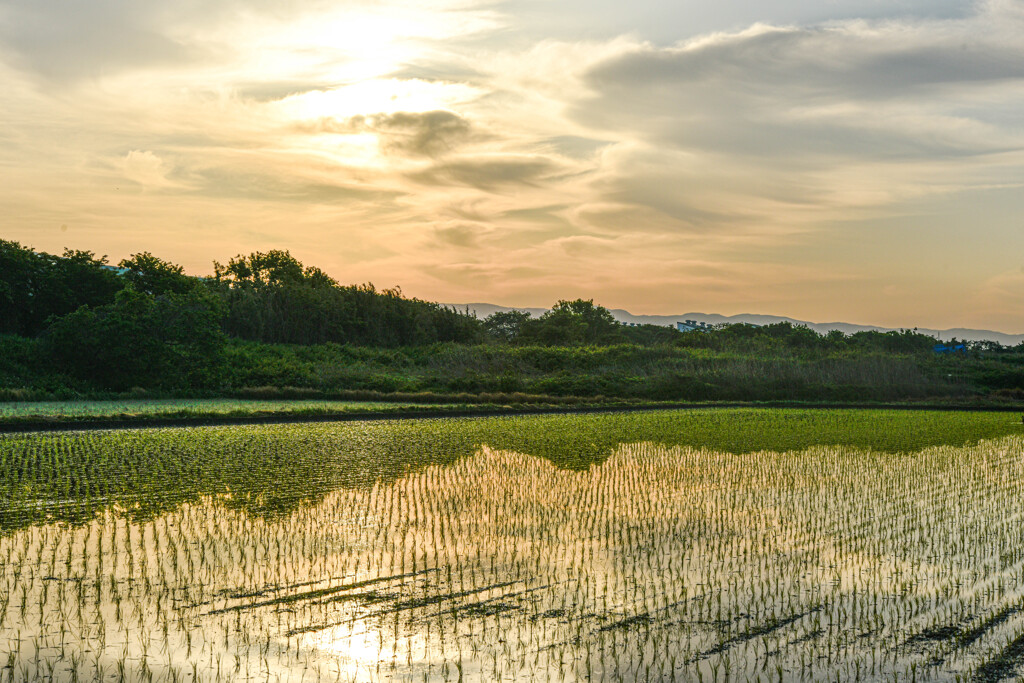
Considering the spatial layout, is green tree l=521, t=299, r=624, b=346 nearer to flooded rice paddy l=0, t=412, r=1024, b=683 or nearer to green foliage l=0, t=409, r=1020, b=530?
green foliage l=0, t=409, r=1020, b=530

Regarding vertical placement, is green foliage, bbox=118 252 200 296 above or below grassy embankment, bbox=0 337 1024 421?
above

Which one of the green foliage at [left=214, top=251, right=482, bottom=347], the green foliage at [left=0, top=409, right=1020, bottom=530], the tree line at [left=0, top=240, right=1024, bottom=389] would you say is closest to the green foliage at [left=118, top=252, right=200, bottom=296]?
the tree line at [left=0, top=240, right=1024, bottom=389]

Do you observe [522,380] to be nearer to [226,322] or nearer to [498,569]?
[226,322]

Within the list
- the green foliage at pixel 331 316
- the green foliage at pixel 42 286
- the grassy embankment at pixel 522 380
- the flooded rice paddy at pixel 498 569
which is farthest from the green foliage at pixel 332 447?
the green foliage at pixel 331 316

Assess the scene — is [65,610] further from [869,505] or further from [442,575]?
[869,505]

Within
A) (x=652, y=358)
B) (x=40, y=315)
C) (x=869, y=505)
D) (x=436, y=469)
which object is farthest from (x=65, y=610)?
(x=652, y=358)

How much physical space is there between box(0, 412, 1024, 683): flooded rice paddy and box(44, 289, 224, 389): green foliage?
44.9ft

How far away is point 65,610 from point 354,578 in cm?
192

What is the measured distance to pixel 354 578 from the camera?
20.5 ft

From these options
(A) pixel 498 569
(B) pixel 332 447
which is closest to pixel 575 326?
(B) pixel 332 447

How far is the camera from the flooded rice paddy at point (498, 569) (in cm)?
473

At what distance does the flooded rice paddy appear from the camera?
4.73 metres

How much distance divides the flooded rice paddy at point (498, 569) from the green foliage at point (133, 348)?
13671 millimetres

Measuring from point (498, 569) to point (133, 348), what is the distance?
22.9 metres
